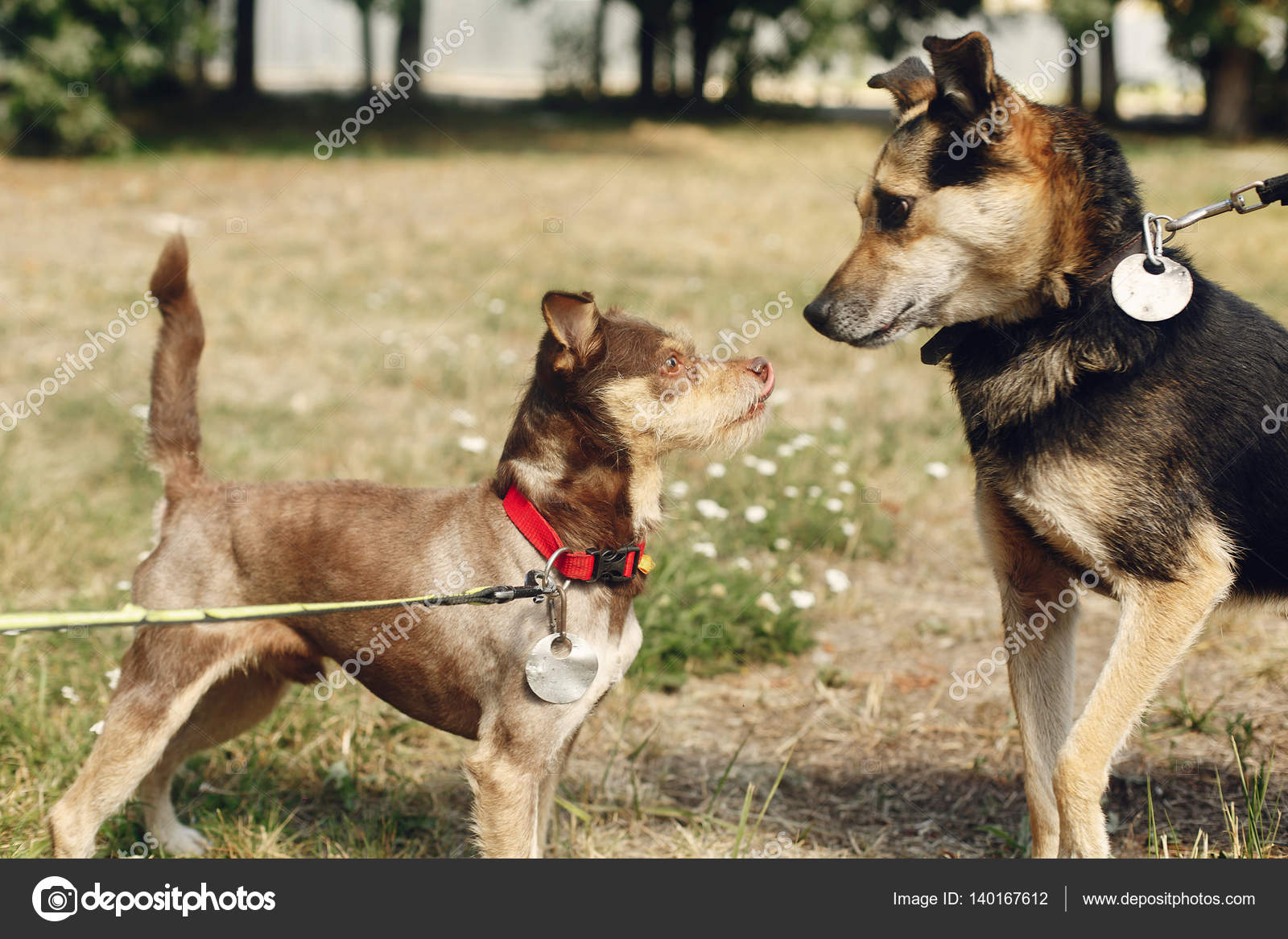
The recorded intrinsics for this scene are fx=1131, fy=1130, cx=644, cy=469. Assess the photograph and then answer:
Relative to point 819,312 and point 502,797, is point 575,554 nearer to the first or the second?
point 502,797

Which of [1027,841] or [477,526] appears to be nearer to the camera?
[477,526]

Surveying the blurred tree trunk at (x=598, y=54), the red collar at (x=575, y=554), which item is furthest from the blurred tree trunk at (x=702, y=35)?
the red collar at (x=575, y=554)

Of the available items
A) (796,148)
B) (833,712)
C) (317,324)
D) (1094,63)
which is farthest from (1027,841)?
(1094,63)

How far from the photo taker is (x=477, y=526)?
351 centimetres

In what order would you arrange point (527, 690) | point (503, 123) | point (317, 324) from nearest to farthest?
point (527, 690)
point (317, 324)
point (503, 123)

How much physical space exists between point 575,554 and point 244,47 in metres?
28.0

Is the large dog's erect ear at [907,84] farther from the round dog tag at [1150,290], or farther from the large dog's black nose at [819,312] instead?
the round dog tag at [1150,290]

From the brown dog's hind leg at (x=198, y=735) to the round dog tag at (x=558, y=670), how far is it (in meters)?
1.18

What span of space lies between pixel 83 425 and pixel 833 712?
5.62m

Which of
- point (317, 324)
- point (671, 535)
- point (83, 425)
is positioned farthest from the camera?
point (317, 324)

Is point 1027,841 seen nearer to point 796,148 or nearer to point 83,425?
point 83,425

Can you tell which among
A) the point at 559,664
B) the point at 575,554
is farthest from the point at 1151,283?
the point at 559,664

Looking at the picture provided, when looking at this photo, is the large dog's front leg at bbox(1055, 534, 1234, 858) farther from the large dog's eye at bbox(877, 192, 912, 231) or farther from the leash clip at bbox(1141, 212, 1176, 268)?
the large dog's eye at bbox(877, 192, 912, 231)

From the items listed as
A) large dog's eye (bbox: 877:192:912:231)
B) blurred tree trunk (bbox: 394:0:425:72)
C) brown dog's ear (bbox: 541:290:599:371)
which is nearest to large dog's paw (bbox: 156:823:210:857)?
brown dog's ear (bbox: 541:290:599:371)
